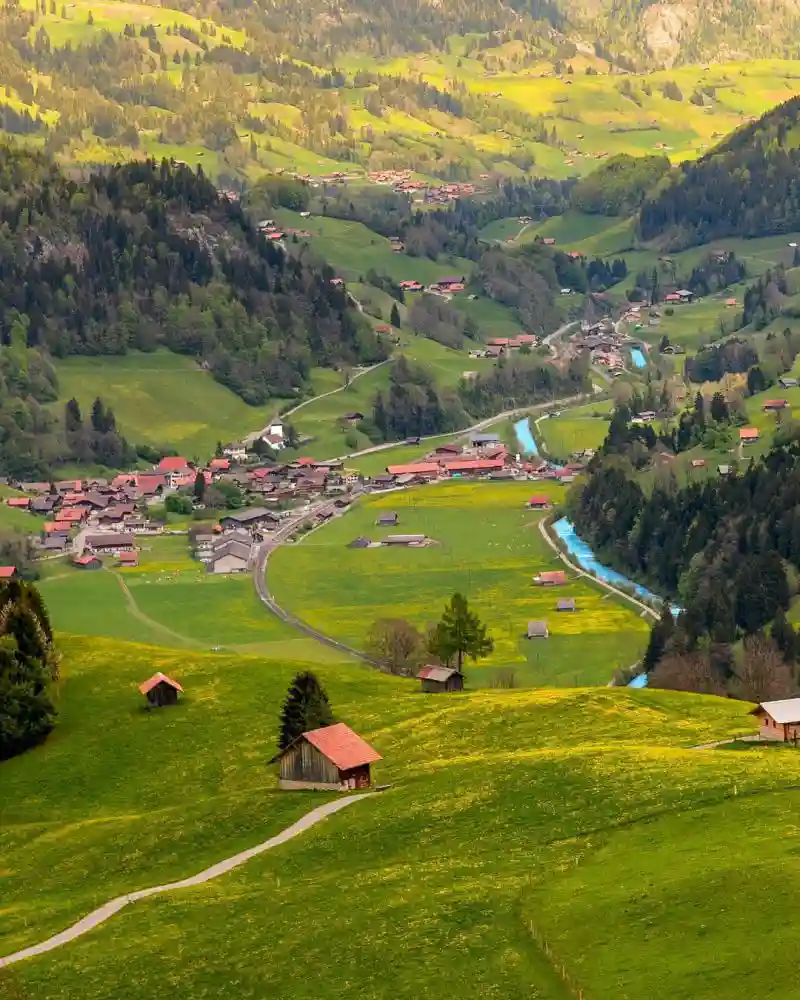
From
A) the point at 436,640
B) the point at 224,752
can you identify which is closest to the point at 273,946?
the point at 224,752

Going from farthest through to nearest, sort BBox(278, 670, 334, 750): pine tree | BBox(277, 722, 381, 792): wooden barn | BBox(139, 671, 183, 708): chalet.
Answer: BBox(139, 671, 183, 708): chalet
BBox(278, 670, 334, 750): pine tree
BBox(277, 722, 381, 792): wooden barn

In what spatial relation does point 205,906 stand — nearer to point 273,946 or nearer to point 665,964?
point 273,946

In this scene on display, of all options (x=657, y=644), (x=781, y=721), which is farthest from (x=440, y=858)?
(x=657, y=644)

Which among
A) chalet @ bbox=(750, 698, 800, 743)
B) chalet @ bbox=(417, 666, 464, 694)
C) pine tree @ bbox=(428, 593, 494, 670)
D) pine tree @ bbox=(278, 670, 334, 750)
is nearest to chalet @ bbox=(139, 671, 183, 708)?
chalet @ bbox=(417, 666, 464, 694)

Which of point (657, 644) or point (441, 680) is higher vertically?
point (441, 680)

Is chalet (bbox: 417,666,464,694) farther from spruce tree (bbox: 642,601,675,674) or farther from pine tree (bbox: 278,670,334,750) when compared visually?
spruce tree (bbox: 642,601,675,674)

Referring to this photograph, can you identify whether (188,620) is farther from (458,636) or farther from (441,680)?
(441,680)
